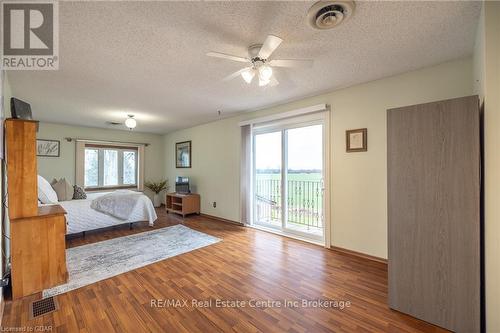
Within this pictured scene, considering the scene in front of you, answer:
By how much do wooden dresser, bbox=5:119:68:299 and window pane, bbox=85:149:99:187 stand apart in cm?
413

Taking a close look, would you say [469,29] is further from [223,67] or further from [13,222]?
[13,222]

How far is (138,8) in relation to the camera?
4.87ft

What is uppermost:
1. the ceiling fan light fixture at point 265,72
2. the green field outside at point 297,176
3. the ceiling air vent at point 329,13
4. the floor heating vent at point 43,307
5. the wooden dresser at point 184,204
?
the ceiling air vent at point 329,13

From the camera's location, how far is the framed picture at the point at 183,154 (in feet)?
19.7

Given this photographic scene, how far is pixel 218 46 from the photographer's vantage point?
196 centimetres

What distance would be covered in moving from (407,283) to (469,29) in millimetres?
2135

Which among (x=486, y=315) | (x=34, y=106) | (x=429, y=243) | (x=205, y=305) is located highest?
(x=34, y=106)

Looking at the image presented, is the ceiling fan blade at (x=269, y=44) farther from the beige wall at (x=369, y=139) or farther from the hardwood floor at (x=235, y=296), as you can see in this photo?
the hardwood floor at (x=235, y=296)

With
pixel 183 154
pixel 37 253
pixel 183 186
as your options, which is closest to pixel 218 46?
pixel 37 253

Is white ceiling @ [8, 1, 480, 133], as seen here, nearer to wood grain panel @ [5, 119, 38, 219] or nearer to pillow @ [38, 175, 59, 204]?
wood grain panel @ [5, 119, 38, 219]

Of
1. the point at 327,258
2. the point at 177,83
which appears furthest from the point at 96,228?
the point at 327,258

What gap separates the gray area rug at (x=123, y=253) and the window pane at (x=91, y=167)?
3.01 m

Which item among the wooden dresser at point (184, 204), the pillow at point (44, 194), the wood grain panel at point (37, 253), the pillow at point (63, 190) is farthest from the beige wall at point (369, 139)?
the pillow at point (63, 190)

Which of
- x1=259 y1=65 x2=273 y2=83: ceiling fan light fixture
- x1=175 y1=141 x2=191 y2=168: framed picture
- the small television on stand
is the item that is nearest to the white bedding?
the small television on stand
